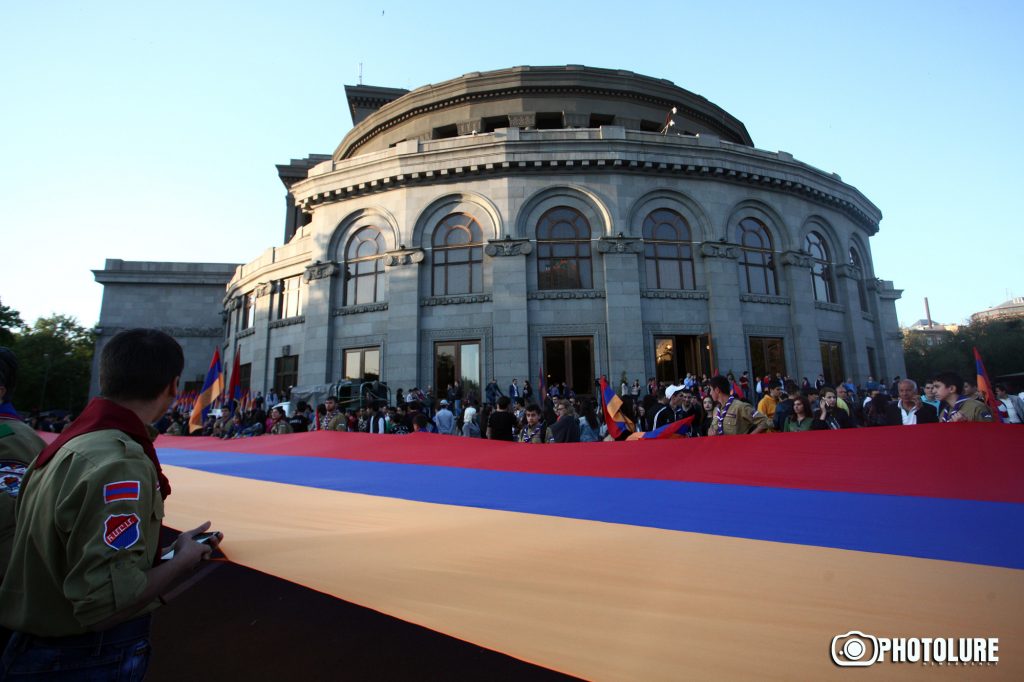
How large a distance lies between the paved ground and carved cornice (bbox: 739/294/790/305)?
79.6 ft

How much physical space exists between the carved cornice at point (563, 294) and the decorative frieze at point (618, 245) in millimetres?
1908

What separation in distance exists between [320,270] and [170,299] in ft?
73.3

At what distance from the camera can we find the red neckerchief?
1.84m

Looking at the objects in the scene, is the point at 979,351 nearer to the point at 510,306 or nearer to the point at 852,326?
the point at 852,326

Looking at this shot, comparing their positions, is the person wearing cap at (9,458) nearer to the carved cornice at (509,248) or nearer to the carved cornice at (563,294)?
the carved cornice at (563,294)

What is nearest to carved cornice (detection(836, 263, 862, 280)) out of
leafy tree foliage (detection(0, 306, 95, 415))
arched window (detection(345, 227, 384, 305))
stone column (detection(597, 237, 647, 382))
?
stone column (detection(597, 237, 647, 382))

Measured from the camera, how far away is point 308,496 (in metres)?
4.38

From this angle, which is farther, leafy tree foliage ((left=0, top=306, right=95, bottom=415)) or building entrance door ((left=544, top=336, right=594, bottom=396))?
leafy tree foliage ((left=0, top=306, right=95, bottom=415))

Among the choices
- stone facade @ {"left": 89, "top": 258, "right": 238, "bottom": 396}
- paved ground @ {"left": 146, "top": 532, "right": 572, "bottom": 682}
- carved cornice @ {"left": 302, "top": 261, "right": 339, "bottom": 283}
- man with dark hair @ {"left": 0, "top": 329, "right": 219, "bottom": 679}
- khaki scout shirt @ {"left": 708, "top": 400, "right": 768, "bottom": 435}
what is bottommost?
paved ground @ {"left": 146, "top": 532, "right": 572, "bottom": 682}

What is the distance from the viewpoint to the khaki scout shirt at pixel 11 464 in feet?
7.42

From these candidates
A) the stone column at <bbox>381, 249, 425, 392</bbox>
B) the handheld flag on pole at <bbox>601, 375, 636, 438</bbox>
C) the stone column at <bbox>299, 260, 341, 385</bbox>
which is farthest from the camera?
the stone column at <bbox>299, 260, 341, 385</bbox>

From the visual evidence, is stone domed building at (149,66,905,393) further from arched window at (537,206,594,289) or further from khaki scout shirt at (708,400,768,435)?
khaki scout shirt at (708,400,768,435)

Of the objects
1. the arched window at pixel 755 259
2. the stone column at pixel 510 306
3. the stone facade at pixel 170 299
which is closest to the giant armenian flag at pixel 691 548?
the stone column at pixel 510 306

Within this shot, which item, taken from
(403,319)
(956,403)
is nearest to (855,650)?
(956,403)
